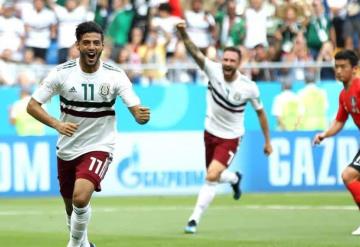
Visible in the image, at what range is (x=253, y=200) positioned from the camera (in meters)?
21.4

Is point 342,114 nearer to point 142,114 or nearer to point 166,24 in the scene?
point 142,114

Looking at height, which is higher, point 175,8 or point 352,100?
point 175,8

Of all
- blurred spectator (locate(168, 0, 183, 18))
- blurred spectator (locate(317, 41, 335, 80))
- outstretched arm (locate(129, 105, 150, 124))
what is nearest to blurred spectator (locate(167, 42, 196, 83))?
blurred spectator (locate(168, 0, 183, 18))

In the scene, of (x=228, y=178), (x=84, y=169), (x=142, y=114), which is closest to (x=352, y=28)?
(x=228, y=178)

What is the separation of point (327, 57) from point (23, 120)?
673cm

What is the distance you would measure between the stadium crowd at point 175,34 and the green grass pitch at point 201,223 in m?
2.98

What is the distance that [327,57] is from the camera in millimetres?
25125

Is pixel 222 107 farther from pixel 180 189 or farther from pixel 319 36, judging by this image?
pixel 319 36

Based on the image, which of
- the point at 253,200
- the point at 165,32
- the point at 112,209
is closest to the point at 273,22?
the point at 165,32

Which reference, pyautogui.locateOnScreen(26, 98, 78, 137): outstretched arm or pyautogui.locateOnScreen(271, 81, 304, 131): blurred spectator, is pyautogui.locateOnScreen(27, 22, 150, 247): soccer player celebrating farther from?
pyautogui.locateOnScreen(271, 81, 304, 131): blurred spectator

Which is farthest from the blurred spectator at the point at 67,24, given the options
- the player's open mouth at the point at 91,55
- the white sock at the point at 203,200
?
the player's open mouth at the point at 91,55

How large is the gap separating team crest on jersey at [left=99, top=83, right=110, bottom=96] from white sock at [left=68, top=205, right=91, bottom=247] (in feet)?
3.92

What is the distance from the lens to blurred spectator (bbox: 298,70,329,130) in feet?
77.9

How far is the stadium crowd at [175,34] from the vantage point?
24312 mm
